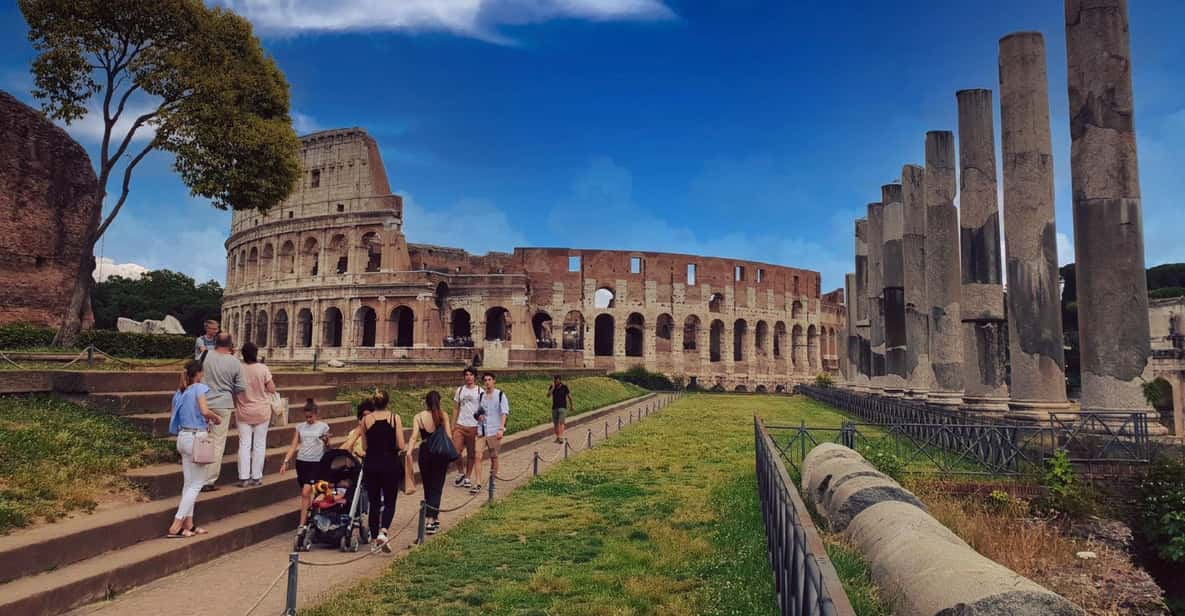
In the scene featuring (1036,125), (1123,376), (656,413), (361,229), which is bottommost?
(656,413)

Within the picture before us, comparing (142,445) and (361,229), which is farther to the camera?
(361,229)

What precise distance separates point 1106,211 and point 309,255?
137 ft

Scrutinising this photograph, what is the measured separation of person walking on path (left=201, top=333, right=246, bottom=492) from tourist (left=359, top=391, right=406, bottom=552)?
5.17 ft

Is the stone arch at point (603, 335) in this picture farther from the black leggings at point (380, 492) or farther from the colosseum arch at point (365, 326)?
A: the black leggings at point (380, 492)

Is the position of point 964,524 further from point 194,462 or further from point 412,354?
point 412,354

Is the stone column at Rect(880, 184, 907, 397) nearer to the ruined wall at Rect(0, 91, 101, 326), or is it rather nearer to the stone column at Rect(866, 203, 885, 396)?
the stone column at Rect(866, 203, 885, 396)

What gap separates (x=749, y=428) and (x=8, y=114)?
17961 mm

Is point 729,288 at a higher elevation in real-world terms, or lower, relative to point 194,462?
higher

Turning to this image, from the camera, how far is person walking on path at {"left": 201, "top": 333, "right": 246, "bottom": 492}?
6.97 m

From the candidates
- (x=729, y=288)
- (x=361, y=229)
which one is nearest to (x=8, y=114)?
(x=361, y=229)

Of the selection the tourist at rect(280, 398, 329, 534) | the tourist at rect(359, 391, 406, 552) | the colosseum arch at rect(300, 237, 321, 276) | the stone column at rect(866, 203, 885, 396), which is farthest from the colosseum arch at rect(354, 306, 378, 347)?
the tourist at rect(359, 391, 406, 552)

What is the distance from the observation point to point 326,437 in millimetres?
6809

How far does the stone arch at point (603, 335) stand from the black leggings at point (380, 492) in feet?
136

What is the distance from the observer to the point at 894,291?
73.5 ft
